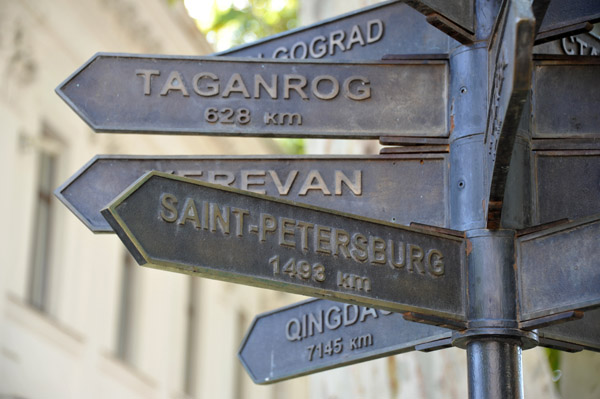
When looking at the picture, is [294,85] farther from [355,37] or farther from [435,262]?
[435,262]

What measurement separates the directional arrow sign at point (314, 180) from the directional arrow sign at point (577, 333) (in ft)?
1.25

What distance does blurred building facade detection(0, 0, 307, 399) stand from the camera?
1271 cm

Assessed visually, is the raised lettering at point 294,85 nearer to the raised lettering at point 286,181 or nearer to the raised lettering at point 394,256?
the raised lettering at point 286,181

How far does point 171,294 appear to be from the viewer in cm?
1731

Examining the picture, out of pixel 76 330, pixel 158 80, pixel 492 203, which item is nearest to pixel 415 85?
pixel 492 203

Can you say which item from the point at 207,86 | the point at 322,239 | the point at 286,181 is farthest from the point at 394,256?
the point at 207,86

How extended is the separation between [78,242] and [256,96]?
1137cm

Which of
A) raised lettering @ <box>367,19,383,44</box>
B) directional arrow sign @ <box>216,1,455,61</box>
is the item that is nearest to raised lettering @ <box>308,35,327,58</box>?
directional arrow sign @ <box>216,1,455,61</box>

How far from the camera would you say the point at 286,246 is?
2.74m

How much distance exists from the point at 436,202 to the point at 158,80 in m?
0.85

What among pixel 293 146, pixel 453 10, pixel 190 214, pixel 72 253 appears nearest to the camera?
pixel 190 214

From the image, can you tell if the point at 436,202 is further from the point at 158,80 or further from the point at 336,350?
the point at 158,80

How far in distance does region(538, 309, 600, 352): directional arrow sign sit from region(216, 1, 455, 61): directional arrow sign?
811 millimetres

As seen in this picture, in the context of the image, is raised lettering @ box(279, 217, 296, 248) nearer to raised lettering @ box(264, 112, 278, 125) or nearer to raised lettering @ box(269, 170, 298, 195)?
raised lettering @ box(269, 170, 298, 195)
